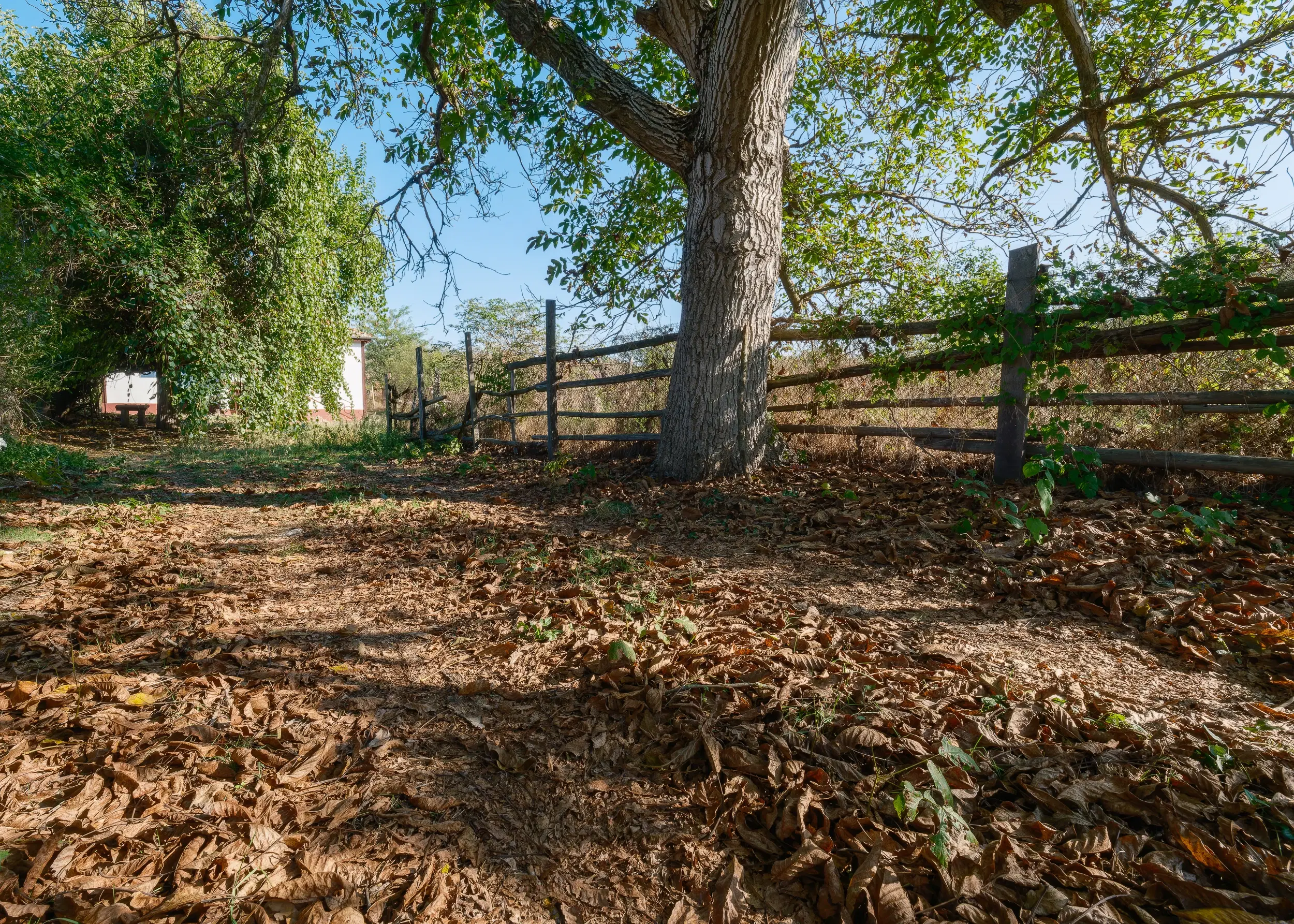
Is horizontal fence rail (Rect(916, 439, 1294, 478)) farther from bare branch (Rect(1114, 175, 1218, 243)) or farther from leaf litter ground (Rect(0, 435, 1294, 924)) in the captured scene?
bare branch (Rect(1114, 175, 1218, 243))

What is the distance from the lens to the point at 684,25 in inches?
210

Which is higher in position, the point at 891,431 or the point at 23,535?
the point at 891,431

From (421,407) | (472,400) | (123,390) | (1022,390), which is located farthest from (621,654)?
(123,390)

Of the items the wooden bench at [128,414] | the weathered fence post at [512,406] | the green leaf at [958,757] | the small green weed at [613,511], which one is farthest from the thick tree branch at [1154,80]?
the wooden bench at [128,414]

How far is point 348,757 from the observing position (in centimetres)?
185

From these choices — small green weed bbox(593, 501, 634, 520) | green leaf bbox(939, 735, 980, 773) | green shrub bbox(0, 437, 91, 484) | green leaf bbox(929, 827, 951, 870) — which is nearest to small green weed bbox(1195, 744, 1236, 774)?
green leaf bbox(939, 735, 980, 773)

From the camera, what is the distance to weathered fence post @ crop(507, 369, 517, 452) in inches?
376

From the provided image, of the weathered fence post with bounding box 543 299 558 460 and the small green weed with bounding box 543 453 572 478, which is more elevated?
the weathered fence post with bounding box 543 299 558 460

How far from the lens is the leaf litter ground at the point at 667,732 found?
1398 millimetres

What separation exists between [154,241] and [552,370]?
7.93m

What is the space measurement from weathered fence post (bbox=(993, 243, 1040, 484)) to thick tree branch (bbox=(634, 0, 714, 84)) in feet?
10.3

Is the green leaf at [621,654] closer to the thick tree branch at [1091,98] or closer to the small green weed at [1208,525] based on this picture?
the small green weed at [1208,525]

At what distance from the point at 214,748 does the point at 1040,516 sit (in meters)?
4.33

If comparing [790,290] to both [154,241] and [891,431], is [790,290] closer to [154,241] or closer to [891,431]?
[891,431]
